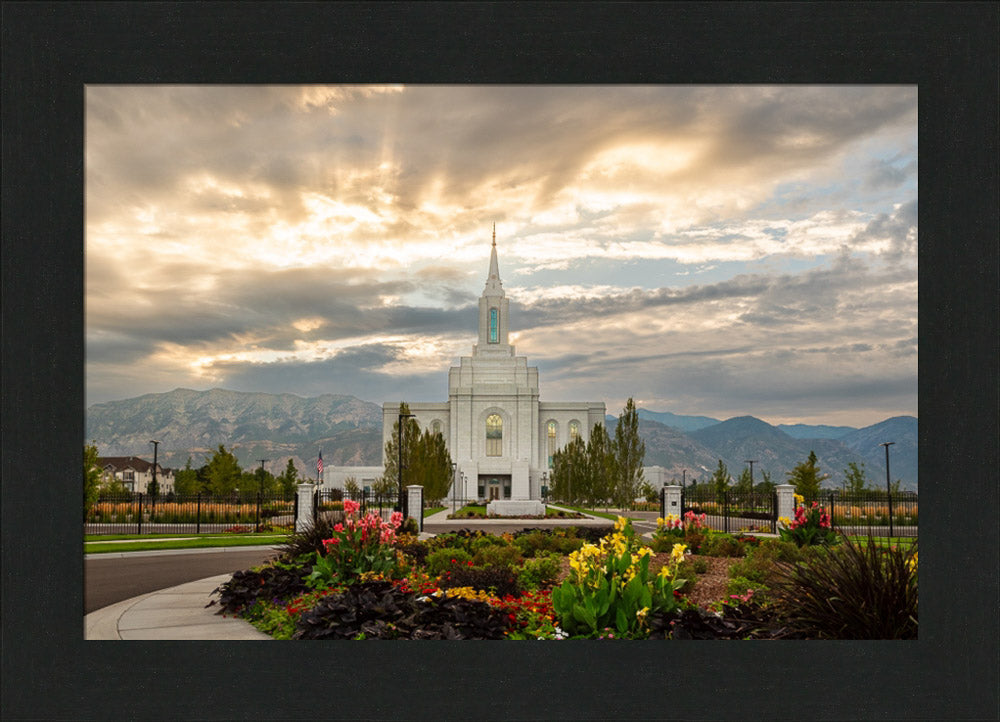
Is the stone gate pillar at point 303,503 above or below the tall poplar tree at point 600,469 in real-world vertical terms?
above

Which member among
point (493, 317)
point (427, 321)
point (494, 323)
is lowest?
point (427, 321)

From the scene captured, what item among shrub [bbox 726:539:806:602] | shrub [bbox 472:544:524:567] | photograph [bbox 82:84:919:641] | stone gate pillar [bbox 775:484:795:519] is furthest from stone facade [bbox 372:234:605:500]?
shrub [bbox 726:539:806:602]

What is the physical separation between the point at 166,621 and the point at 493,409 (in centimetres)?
5010

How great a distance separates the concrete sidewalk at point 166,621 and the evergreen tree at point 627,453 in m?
Answer: 29.5

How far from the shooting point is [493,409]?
57281mm

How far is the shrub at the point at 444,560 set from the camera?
9.66m

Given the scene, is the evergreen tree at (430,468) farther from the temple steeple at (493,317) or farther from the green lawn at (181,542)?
the temple steeple at (493,317)

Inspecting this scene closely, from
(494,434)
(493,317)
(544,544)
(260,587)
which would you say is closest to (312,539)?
(260,587)

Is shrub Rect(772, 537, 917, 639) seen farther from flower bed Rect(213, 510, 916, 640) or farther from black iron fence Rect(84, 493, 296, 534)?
black iron fence Rect(84, 493, 296, 534)

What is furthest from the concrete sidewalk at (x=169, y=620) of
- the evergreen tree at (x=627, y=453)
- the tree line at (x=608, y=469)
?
the tree line at (x=608, y=469)

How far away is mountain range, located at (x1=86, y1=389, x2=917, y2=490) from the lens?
3462cm

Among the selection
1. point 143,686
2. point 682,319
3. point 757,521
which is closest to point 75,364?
point 143,686

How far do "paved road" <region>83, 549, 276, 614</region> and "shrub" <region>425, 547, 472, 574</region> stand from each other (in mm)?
3828

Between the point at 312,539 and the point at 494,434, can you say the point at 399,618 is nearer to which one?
the point at 312,539
